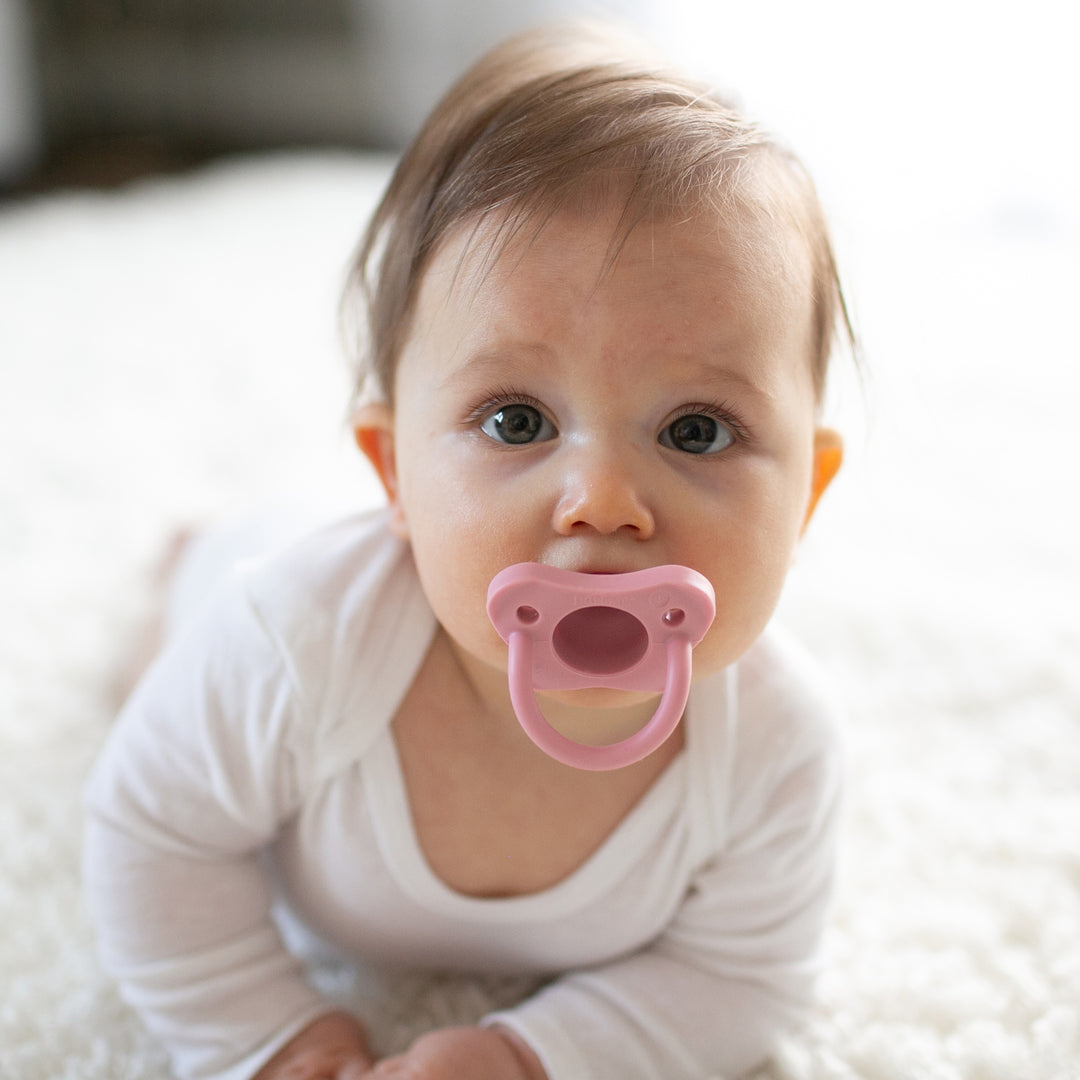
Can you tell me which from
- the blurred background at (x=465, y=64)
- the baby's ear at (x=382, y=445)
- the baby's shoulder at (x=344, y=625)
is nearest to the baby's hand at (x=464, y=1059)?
the baby's shoulder at (x=344, y=625)

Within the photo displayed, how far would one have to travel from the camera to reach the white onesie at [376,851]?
2.21 feet

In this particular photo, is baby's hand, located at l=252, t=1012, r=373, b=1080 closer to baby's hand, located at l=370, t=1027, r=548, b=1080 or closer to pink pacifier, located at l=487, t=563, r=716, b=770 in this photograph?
baby's hand, located at l=370, t=1027, r=548, b=1080

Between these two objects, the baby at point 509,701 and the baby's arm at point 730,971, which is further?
the baby's arm at point 730,971

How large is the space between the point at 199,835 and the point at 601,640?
28 centimetres

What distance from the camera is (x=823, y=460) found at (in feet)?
2.31

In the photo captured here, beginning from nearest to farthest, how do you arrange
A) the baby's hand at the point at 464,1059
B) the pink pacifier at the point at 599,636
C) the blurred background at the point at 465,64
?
the pink pacifier at the point at 599,636 → the baby's hand at the point at 464,1059 → the blurred background at the point at 465,64

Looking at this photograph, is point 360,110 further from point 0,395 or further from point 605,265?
point 605,265

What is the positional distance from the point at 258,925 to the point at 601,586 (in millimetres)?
335

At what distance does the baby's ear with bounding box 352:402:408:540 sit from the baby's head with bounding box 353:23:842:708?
0.15 feet

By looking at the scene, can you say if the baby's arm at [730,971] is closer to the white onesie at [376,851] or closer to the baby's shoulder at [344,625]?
the white onesie at [376,851]

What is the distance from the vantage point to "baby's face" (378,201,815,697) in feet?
1.80

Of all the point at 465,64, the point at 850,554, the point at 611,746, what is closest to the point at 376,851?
the point at 611,746

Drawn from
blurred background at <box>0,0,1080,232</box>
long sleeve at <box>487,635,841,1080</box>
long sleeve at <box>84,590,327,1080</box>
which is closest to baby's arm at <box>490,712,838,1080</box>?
long sleeve at <box>487,635,841,1080</box>

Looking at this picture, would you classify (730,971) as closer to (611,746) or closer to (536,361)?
(611,746)
